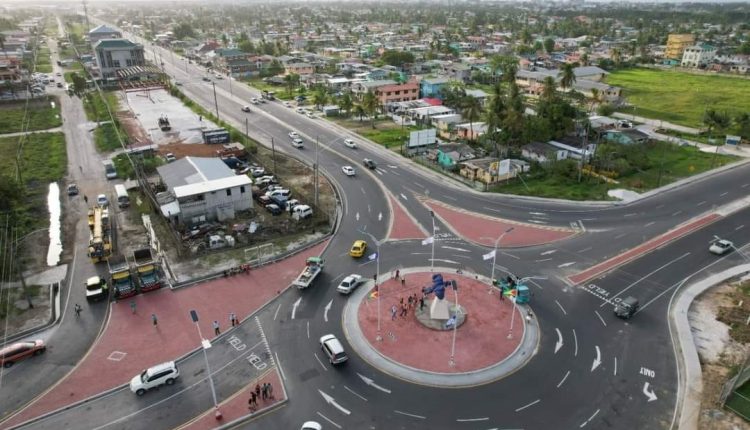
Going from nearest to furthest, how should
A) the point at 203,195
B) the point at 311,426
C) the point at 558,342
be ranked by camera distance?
the point at 311,426
the point at 558,342
the point at 203,195

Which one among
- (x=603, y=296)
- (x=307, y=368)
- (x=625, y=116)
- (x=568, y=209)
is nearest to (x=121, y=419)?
(x=307, y=368)

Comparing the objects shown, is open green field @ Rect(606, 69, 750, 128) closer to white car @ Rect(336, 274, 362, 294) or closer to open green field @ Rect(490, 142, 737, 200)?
open green field @ Rect(490, 142, 737, 200)

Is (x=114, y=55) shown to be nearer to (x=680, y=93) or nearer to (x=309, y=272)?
(x=309, y=272)

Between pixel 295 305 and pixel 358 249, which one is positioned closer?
pixel 295 305

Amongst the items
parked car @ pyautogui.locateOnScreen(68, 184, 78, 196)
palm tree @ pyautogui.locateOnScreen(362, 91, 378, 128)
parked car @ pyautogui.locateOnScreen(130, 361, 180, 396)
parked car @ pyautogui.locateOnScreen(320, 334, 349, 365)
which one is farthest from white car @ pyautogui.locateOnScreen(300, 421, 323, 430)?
palm tree @ pyautogui.locateOnScreen(362, 91, 378, 128)

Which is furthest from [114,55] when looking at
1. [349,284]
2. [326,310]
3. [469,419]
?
[469,419]

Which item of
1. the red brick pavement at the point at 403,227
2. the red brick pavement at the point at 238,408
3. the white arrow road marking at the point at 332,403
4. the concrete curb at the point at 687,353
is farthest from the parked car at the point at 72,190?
the concrete curb at the point at 687,353
